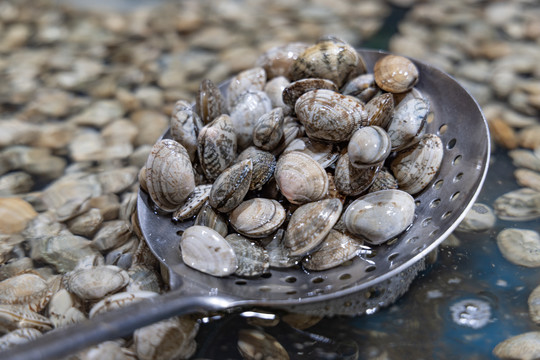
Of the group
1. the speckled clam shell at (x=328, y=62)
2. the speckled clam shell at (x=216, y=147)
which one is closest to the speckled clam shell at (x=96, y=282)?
the speckled clam shell at (x=216, y=147)

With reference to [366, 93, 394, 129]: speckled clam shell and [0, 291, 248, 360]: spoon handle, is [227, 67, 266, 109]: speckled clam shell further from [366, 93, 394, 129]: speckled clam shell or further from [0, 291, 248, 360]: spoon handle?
[0, 291, 248, 360]: spoon handle

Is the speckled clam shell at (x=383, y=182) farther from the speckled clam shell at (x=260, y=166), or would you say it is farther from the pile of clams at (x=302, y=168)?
the speckled clam shell at (x=260, y=166)

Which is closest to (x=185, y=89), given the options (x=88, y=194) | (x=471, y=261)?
(x=88, y=194)

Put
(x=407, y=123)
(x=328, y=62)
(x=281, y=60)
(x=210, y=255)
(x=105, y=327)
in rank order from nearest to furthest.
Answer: (x=105, y=327), (x=210, y=255), (x=407, y=123), (x=328, y=62), (x=281, y=60)

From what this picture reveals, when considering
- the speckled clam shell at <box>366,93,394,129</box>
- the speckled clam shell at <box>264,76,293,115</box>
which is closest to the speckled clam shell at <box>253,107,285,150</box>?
the speckled clam shell at <box>264,76,293,115</box>

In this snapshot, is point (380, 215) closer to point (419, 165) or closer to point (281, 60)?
point (419, 165)

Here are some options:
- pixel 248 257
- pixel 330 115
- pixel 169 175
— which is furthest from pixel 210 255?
pixel 330 115
